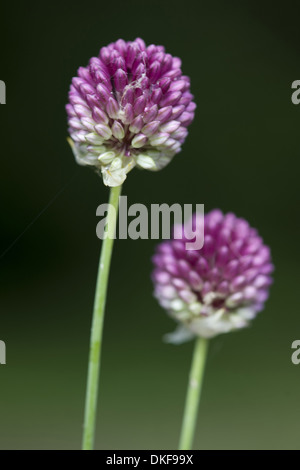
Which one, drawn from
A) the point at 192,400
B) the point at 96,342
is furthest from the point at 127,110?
the point at 192,400

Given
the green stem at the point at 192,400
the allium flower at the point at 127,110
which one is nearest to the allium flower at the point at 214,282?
the green stem at the point at 192,400

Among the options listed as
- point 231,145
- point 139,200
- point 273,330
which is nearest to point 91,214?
point 139,200

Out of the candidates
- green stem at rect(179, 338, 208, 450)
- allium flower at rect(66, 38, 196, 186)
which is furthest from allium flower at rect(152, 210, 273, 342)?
allium flower at rect(66, 38, 196, 186)

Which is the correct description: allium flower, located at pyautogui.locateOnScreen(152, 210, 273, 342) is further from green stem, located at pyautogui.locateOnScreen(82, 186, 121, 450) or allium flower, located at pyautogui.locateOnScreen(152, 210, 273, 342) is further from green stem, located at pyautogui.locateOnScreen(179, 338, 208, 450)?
green stem, located at pyautogui.locateOnScreen(82, 186, 121, 450)

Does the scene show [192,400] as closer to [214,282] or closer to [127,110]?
[214,282]

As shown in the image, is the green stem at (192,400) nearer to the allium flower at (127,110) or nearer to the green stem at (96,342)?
the green stem at (96,342)
